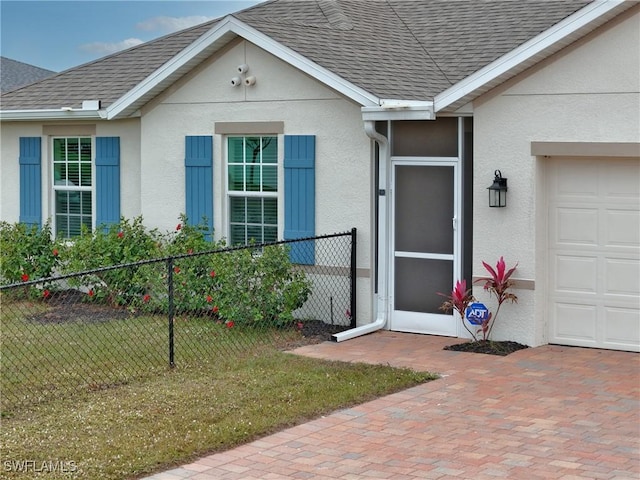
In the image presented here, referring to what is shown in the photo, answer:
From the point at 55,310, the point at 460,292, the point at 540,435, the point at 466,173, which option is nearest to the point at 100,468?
the point at 540,435

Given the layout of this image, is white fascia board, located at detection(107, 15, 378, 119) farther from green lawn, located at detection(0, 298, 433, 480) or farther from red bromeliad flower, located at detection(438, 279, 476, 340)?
green lawn, located at detection(0, 298, 433, 480)

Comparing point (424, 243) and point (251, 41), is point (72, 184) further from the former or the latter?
point (424, 243)

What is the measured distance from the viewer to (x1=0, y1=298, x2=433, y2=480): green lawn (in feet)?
24.2

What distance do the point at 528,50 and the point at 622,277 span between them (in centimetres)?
257

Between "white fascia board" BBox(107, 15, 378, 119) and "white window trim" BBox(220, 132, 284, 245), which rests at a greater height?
"white fascia board" BBox(107, 15, 378, 119)

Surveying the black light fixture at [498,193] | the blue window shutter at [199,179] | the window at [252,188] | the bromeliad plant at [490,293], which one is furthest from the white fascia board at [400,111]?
the blue window shutter at [199,179]

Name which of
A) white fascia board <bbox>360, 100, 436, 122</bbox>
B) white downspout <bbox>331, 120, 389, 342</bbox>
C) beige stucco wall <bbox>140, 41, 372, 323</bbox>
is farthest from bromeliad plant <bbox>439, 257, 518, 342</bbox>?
white fascia board <bbox>360, 100, 436, 122</bbox>

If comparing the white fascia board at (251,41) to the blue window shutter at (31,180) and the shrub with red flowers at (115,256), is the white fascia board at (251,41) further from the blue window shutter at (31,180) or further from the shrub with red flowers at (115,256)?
the blue window shutter at (31,180)

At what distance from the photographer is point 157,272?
13.1m

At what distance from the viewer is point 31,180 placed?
627 inches

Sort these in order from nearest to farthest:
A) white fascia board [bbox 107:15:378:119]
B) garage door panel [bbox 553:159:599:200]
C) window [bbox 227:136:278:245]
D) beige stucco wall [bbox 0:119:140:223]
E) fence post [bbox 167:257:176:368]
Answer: fence post [bbox 167:257:176:368]
garage door panel [bbox 553:159:599:200]
white fascia board [bbox 107:15:378:119]
window [bbox 227:136:278:245]
beige stucco wall [bbox 0:119:140:223]

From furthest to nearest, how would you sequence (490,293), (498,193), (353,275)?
(353,275) < (490,293) < (498,193)

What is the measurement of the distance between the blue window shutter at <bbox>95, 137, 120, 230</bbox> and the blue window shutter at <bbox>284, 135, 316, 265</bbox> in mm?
3300

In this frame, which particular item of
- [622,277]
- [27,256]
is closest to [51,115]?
[27,256]
